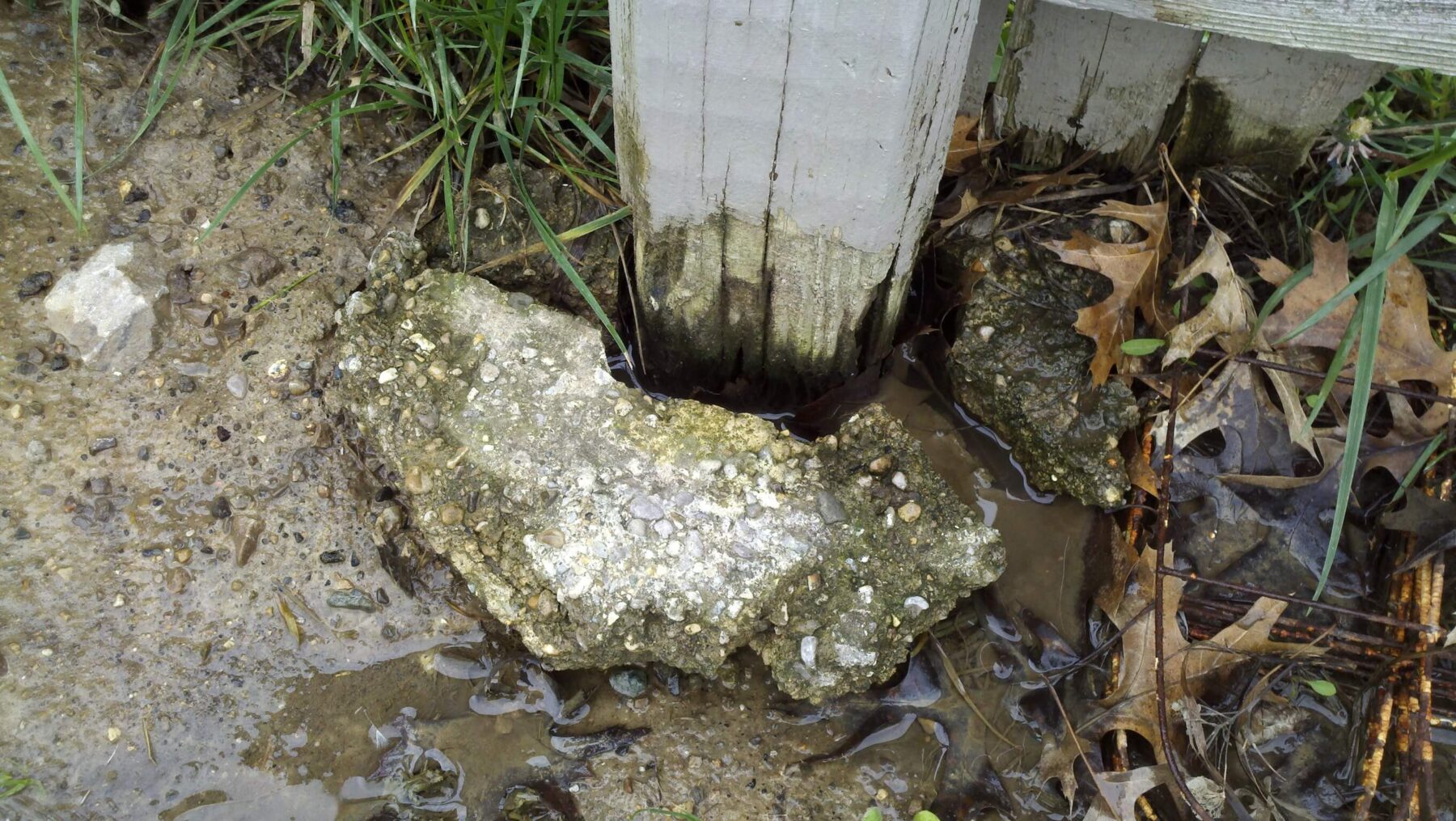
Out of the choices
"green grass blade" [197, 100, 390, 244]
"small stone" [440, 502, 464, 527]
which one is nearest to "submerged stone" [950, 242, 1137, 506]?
"small stone" [440, 502, 464, 527]

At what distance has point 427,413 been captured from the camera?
2002mm

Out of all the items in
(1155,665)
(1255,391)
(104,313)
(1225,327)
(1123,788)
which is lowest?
(1123,788)

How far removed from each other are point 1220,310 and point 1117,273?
26 cm

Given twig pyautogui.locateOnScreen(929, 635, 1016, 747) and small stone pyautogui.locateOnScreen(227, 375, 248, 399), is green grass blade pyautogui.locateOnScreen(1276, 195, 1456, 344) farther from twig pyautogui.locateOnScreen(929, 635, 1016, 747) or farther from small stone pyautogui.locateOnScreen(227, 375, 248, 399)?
small stone pyautogui.locateOnScreen(227, 375, 248, 399)

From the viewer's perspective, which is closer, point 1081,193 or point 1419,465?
point 1419,465

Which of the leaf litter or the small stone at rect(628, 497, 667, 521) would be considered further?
the leaf litter

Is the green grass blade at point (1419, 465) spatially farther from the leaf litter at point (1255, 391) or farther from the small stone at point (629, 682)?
the small stone at point (629, 682)

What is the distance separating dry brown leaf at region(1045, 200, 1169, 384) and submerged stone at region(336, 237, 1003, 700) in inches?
22.1

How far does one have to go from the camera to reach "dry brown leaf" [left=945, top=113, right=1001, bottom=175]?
231cm

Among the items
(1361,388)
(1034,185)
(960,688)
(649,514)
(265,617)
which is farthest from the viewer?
(1034,185)

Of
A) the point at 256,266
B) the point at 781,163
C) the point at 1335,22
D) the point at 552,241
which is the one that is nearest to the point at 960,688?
the point at 781,163

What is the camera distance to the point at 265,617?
6.71 feet

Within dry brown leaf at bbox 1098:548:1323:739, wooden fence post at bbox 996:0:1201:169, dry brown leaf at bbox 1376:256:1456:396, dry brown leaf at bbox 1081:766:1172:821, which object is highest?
wooden fence post at bbox 996:0:1201:169

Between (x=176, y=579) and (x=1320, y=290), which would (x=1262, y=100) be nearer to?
(x=1320, y=290)
